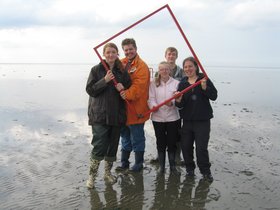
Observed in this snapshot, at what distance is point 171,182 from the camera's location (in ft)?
19.6

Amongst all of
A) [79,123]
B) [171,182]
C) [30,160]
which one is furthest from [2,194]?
[79,123]

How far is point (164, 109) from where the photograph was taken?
6219 millimetres

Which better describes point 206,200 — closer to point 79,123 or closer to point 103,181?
point 103,181

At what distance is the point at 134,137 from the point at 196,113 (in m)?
1.25

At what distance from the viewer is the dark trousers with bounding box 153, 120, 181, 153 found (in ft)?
20.5

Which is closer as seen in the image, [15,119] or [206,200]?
[206,200]

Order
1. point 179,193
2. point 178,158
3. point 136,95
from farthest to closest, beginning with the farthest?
point 178,158, point 136,95, point 179,193

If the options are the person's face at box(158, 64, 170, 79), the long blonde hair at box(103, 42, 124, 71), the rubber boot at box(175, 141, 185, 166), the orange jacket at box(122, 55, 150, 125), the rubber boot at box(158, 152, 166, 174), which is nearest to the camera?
the long blonde hair at box(103, 42, 124, 71)

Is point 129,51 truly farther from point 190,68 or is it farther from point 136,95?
point 190,68

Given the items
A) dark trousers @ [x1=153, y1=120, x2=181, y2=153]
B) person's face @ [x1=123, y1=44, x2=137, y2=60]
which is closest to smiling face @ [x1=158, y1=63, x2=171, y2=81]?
person's face @ [x1=123, y1=44, x2=137, y2=60]

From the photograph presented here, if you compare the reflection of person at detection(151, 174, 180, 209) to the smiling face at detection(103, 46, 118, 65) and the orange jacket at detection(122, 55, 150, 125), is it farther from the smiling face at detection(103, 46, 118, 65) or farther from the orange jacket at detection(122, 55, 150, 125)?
the smiling face at detection(103, 46, 118, 65)

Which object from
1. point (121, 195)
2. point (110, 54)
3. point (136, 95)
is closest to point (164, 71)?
point (136, 95)

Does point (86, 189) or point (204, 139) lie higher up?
point (204, 139)

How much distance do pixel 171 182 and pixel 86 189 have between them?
59.1 inches
